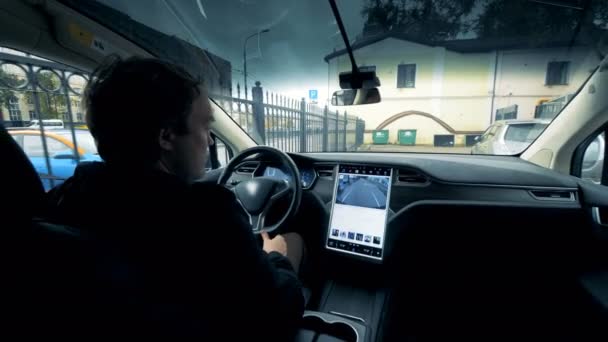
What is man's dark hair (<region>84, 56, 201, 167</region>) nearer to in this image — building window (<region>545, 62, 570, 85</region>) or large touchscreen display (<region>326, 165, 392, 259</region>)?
large touchscreen display (<region>326, 165, 392, 259</region>)

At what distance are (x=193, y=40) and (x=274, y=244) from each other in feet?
6.43

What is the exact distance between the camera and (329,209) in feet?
7.78

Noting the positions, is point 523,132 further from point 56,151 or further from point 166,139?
point 56,151

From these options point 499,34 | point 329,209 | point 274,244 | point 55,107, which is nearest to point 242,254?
point 274,244

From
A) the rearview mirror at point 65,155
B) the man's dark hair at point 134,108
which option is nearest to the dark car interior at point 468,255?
the man's dark hair at point 134,108

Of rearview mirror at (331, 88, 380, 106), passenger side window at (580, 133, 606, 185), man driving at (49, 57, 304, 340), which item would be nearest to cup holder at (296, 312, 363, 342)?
man driving at (49, 57, 304, 340)

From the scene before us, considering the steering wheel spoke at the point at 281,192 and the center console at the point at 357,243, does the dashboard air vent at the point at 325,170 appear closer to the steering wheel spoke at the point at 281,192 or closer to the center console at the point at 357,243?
the center console at the point at 357,243

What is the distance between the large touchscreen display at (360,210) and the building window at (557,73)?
1388 mm

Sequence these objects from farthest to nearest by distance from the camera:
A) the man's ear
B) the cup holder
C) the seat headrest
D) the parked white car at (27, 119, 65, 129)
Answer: the parked white car at (27, 119, 65, 129), the cup holder, the man's ear, the seat headrest

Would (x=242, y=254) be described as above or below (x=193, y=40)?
below

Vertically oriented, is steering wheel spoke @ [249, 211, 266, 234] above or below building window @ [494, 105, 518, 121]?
below

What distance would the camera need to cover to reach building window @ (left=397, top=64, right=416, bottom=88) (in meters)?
2.74

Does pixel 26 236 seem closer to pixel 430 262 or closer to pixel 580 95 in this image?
pixel 430 262

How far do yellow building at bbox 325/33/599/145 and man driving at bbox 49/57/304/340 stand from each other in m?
1.62
